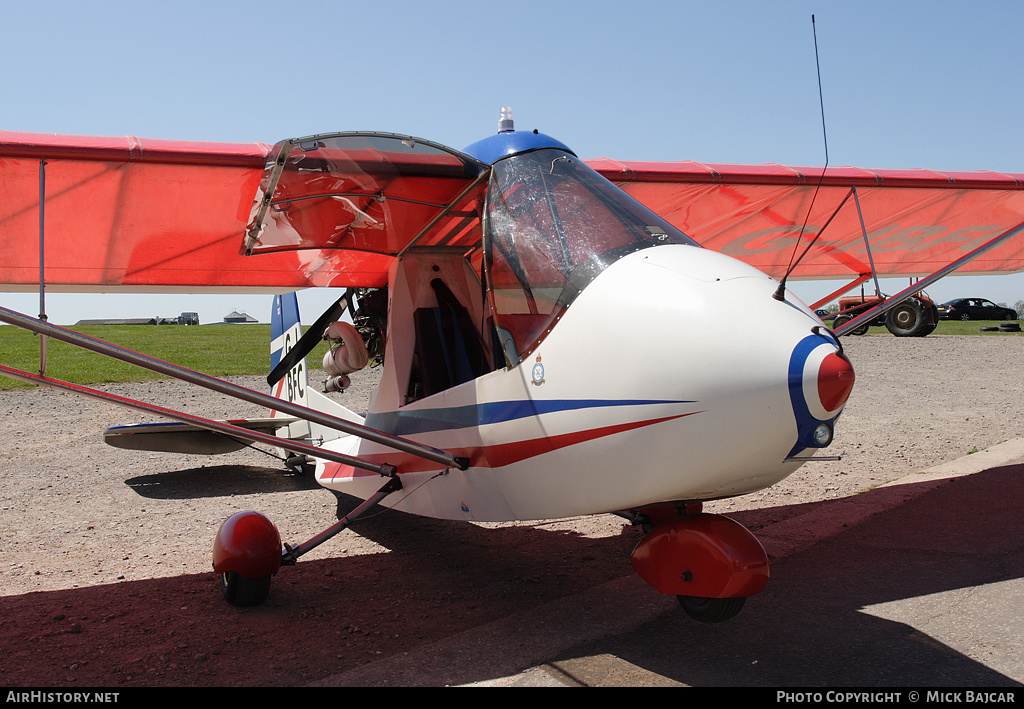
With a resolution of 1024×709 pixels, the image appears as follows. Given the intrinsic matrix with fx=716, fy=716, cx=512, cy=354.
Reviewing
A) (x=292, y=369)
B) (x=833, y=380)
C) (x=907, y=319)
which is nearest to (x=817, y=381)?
(x=833, y=380)

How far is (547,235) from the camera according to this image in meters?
3.26

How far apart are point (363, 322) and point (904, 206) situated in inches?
195

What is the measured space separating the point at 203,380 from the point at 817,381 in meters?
2.76

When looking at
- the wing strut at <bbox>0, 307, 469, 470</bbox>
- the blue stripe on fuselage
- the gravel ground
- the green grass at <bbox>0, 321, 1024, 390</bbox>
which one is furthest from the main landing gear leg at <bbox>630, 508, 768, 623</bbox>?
the green grass at <bbox>0, 321, 1024, 390</bbox>

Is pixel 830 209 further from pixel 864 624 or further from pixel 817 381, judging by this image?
pixel 817 381

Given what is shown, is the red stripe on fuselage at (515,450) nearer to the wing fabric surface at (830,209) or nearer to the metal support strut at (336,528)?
the metal support strut at (336,528)

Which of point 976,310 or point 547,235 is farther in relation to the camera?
point 976,310

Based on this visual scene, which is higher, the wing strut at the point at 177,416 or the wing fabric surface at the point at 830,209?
the wing fabric surface at the point at 830,209

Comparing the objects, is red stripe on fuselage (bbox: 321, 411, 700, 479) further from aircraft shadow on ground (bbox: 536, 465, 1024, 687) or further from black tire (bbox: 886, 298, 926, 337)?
black tire (bbox: 886, 298, 926, 337)

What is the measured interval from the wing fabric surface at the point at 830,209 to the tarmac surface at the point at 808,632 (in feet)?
9.17

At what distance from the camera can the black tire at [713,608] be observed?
9.91 ft

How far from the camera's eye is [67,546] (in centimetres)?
566

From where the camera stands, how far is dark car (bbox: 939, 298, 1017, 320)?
4006 centimetres

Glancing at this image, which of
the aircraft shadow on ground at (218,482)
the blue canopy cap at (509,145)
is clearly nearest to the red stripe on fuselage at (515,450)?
the blue canopy cap at (509,145)
